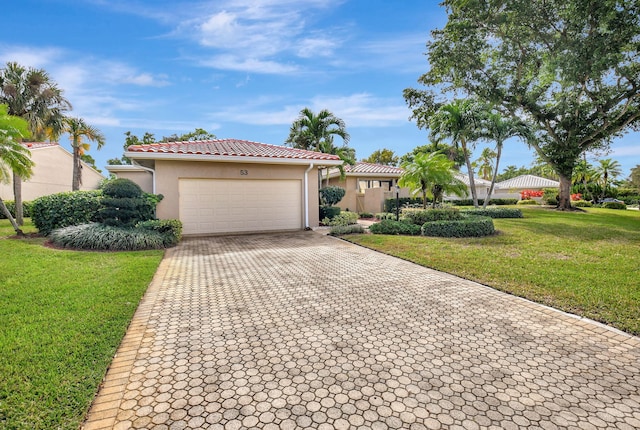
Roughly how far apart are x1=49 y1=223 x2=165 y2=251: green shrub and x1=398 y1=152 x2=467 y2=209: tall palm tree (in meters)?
9.98

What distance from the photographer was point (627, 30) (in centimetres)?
1162

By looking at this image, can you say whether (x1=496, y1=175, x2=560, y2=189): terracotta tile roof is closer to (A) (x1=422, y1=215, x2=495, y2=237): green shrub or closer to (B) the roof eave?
(A) (x1=422, y1=215, x2=495, y2=237): green shrub

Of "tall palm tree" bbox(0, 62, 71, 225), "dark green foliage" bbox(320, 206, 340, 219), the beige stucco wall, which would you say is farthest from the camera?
"tall palm tree" bbox(0, 62, 71, 225)

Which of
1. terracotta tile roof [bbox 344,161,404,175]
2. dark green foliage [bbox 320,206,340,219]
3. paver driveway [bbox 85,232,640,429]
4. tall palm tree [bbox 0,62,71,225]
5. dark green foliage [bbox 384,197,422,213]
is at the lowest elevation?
paver driveway [bbox 85,232,640,429]

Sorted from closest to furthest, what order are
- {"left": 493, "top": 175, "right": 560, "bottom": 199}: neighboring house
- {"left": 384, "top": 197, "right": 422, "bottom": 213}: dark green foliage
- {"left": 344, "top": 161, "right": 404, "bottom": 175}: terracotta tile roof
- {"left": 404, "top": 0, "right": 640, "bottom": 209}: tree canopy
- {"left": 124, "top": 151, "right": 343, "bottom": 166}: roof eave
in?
{"left": 124, "top": 151, "right": 343, "bottom": 166}: roof eave < {"left": 404, "top": 0, "right": 640, "bottom": 209}: tree canopy < {"left": 384, "top": 197, "right": 422, "bottom": 213}: dark green foliage < {"left": 344, "top": 161, "right": 404, "bottom": 175}: terracotta tile roof < {"left": 493, "top": 175, "right": 560, "bottom": 199}: neighboring house

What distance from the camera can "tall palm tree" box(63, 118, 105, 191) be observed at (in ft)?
63.2

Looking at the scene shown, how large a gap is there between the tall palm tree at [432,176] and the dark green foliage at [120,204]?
10.4 m

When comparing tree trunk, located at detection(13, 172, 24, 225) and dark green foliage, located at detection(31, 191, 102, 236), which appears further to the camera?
tree trunk, located at detection(13, 172, 24, 225)

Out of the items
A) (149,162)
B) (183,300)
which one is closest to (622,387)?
(183,300)

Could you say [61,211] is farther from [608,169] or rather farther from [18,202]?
[608,169]

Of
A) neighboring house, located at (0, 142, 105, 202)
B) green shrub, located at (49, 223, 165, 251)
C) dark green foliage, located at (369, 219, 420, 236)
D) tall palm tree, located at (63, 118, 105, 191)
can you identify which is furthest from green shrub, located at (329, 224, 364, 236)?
neighboring house, located at (0, 142, 105, 202)

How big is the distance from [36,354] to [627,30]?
59.6 feet

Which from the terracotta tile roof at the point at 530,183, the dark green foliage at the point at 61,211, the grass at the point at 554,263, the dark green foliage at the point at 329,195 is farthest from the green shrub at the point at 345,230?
the terracotta tile roof at the point at 530,183

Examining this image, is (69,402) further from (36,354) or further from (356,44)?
(356,44)
